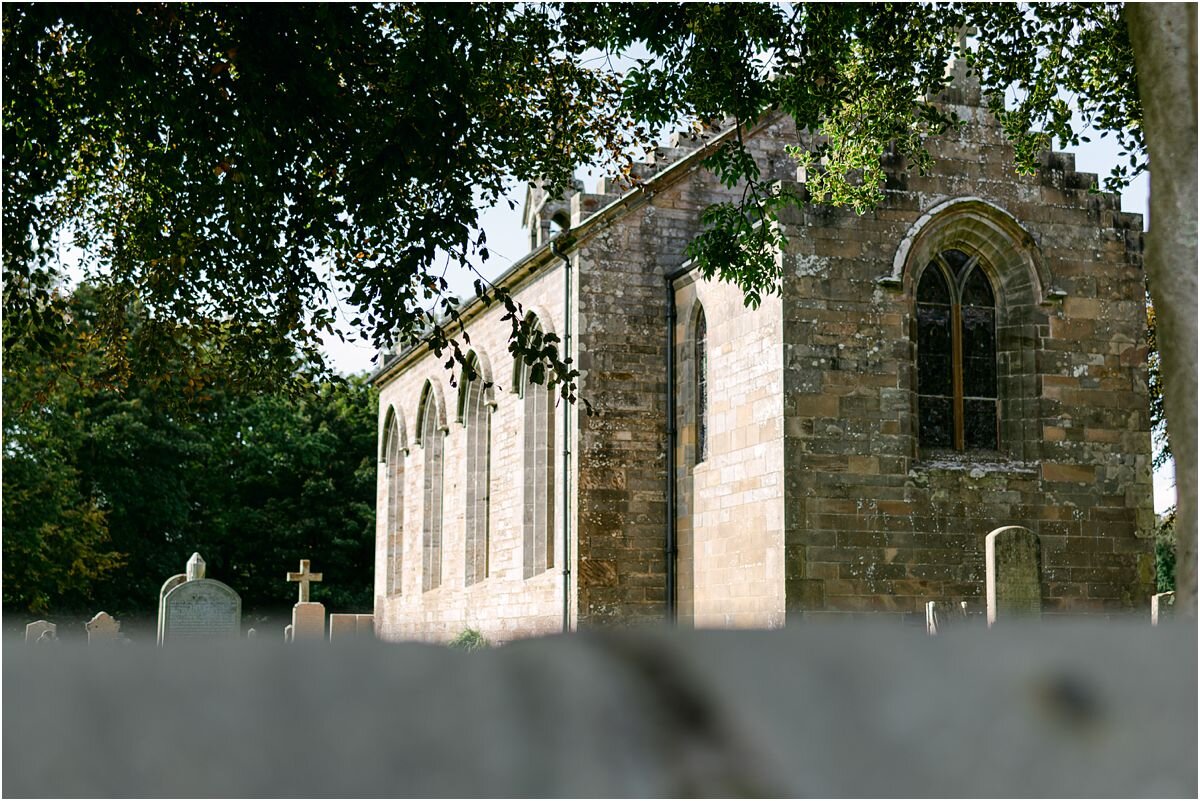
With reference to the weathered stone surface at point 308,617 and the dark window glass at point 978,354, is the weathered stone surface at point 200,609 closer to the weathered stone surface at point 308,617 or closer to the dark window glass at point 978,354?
the weathered stone surface at point 308,617

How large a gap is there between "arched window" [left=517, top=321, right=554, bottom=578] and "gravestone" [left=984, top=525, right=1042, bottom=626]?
9932 mm

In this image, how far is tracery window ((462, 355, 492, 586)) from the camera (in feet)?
85.6

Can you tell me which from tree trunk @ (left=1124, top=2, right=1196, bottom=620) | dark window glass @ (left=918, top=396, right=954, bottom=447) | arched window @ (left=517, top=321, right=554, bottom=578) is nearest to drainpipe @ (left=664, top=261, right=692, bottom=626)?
arched window @ (left=517, top=321, right=554, bottom=578)

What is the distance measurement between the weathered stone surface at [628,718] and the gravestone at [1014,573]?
12687mm

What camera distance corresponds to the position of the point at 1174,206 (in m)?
5.26

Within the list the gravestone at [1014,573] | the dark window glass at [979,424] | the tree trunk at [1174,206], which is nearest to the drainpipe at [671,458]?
the dark window glass at [979,424]

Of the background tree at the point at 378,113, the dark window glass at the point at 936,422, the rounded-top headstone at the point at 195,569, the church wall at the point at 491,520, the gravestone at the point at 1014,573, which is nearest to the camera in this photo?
the background tree at the point at 378,113

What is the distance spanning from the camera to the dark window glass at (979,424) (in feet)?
59.1

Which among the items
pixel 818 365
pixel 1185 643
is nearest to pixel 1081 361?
pixel 818 365

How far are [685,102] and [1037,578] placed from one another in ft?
21.0

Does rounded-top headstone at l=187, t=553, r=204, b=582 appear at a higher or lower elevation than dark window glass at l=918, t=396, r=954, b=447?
lower

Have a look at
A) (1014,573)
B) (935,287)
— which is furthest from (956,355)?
(1014,573)

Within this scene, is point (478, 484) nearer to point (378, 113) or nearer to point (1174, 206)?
point (378, 113)

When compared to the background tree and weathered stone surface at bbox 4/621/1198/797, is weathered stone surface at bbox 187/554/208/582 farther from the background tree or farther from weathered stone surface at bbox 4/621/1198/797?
weathered stone surface at bbox 4/621/1198/797
